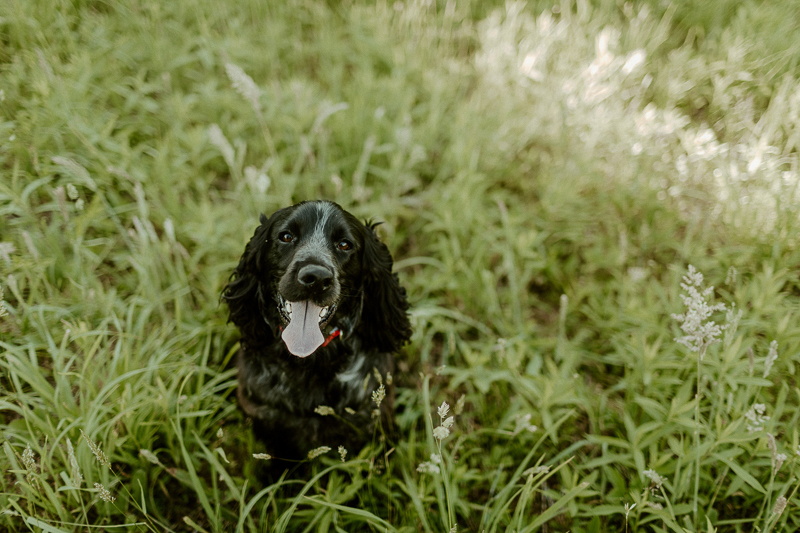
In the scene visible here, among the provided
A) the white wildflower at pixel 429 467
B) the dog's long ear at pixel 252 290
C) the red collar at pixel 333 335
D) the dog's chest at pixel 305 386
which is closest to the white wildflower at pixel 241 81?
the dog's long ear at pixel 252 290

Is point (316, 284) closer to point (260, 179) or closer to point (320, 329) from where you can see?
point (320, 329)

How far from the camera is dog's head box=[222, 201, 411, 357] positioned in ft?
6.64

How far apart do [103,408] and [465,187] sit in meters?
2.88

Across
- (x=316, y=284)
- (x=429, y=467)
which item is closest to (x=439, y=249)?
(x=316, y=284)

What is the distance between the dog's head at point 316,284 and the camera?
2.02m

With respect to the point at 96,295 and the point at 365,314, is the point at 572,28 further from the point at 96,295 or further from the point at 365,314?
the point at 96,295

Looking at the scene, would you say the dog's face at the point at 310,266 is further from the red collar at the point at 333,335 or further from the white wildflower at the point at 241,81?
the white wildflower at the point at 241,81

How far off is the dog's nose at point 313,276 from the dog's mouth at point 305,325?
13 cm

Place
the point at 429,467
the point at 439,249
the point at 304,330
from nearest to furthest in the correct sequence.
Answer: the point at 429,467
the point at 304,330
the point at 439,249

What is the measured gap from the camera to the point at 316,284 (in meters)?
1.93

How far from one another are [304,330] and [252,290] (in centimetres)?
62

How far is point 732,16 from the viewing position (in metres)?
4.56

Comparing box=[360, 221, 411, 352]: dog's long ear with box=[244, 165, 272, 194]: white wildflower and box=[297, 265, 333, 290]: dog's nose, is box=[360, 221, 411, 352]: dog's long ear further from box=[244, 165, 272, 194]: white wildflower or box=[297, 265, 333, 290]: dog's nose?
box=[244, 165, 272, 194]: white wildflower

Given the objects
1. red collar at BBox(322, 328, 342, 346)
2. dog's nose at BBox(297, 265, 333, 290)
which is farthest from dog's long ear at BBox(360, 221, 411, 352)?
dog's nose at BBox(297, 265, 333, 290)
